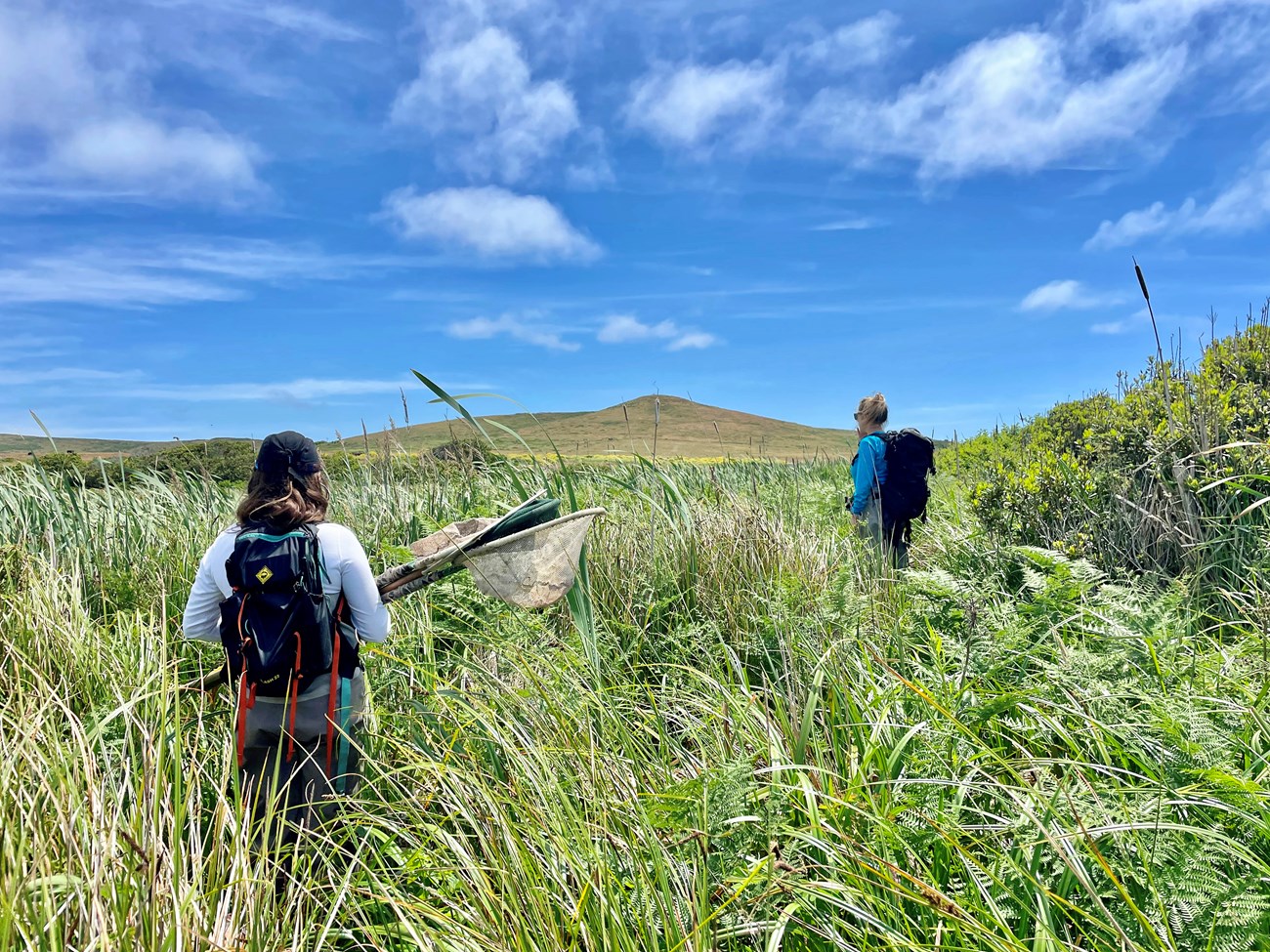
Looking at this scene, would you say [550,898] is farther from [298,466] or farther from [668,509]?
[668,509]

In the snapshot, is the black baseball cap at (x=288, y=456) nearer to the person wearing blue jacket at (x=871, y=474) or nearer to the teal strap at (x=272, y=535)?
the teal strap at (x=272, y=535)

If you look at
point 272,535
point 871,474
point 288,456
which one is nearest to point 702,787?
point 272,535

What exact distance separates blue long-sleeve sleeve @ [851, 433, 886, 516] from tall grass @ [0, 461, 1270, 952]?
5.49 ft

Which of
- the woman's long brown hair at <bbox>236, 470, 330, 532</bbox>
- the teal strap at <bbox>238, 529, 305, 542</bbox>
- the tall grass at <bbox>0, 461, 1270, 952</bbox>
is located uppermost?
the woman's long brown hair at <bbox>236, 470, 330, 532</bbox>

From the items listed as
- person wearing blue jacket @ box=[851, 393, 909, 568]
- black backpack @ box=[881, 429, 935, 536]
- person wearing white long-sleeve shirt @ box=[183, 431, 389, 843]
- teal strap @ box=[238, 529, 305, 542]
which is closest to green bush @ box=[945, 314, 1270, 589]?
black backpack @ box=[881, 429, 935, 536]

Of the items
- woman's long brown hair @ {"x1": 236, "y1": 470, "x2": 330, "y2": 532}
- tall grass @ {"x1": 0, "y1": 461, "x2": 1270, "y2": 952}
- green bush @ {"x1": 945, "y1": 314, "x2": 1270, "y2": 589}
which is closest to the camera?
tall grass @ {"x1": 0, "y1": 461, "x2": 1270, "y2": 952}

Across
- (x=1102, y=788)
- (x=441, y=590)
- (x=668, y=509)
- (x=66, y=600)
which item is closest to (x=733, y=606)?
(x=668, y=509)

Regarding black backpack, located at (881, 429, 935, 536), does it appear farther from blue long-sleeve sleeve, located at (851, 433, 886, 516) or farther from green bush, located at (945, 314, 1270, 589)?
green bush, located at (945, 314, 1270, 589)

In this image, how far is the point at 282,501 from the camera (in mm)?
2867

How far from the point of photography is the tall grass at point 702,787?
1.96m

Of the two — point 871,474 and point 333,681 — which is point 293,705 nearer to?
point 333,681

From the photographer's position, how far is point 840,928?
2.09 metres

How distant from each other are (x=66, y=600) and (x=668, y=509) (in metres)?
3.88

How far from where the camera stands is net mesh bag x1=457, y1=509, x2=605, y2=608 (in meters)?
2.90
